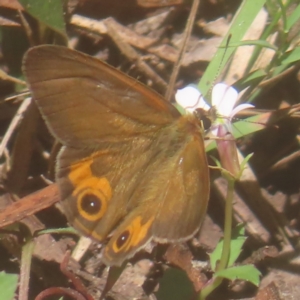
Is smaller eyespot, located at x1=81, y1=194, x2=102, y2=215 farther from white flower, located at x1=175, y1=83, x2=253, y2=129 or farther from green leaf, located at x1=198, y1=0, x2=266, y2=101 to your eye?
green leaf, located at x1=198, y1=0, x2=266, y2=101

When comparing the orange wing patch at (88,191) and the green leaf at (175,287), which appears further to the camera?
the green leaf at (175,287)

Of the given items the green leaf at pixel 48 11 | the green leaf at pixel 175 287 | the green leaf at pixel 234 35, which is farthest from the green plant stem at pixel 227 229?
the green leaf at pixel 48 11

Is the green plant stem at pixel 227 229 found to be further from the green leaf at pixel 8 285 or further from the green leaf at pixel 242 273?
the green leaf at pixel 8 285

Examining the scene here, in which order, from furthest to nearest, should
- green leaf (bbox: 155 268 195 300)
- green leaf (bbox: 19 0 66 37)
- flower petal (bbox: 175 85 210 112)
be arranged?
1. green leaf (bbox: 19 0 66 37)
2. green leaf (bbox: 155 268 195 300)
3. flower petal (bbox: 175 85 210 112)

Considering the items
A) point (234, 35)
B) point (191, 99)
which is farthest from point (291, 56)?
point (191, 99)

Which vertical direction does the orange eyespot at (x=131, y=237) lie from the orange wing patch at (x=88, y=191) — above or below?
below

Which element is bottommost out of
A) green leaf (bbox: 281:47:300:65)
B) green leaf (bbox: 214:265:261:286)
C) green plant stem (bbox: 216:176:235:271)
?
green leaf (bbox: 214:265:261:286)

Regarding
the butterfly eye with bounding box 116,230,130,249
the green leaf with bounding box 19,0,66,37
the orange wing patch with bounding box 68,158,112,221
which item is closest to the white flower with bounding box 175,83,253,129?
the orange wing patch with bounding box 68,158,112,221
